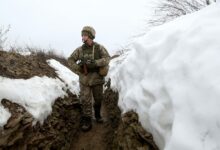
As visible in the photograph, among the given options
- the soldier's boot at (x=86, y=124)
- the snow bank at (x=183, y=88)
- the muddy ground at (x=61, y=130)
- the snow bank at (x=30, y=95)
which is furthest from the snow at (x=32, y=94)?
the snow bank at (x=183, y=88)

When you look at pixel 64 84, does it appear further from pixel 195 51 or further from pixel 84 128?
pixel 195 51

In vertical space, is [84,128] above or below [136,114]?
above

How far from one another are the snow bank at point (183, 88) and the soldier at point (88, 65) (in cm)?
225

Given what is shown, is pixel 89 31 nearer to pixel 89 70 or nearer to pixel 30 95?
pixel 89 70

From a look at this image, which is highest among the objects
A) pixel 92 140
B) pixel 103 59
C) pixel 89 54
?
pixel 89 54

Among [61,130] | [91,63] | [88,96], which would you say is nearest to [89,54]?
[91,63]

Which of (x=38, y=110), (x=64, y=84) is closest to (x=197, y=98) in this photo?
(x=38, y=110)

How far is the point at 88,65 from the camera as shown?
6.91 metres

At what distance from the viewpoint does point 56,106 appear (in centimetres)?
664

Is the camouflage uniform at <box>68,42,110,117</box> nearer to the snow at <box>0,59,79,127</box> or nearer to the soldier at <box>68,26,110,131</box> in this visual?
the soldier at <box>68,26,110,131</box>

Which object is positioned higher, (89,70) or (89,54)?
(89,54)

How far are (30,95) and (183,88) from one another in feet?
10.6

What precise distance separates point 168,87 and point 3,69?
359 centimetres

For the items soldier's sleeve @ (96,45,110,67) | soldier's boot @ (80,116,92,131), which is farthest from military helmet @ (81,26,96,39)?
soldier's boot @ (80,116,92,131)
